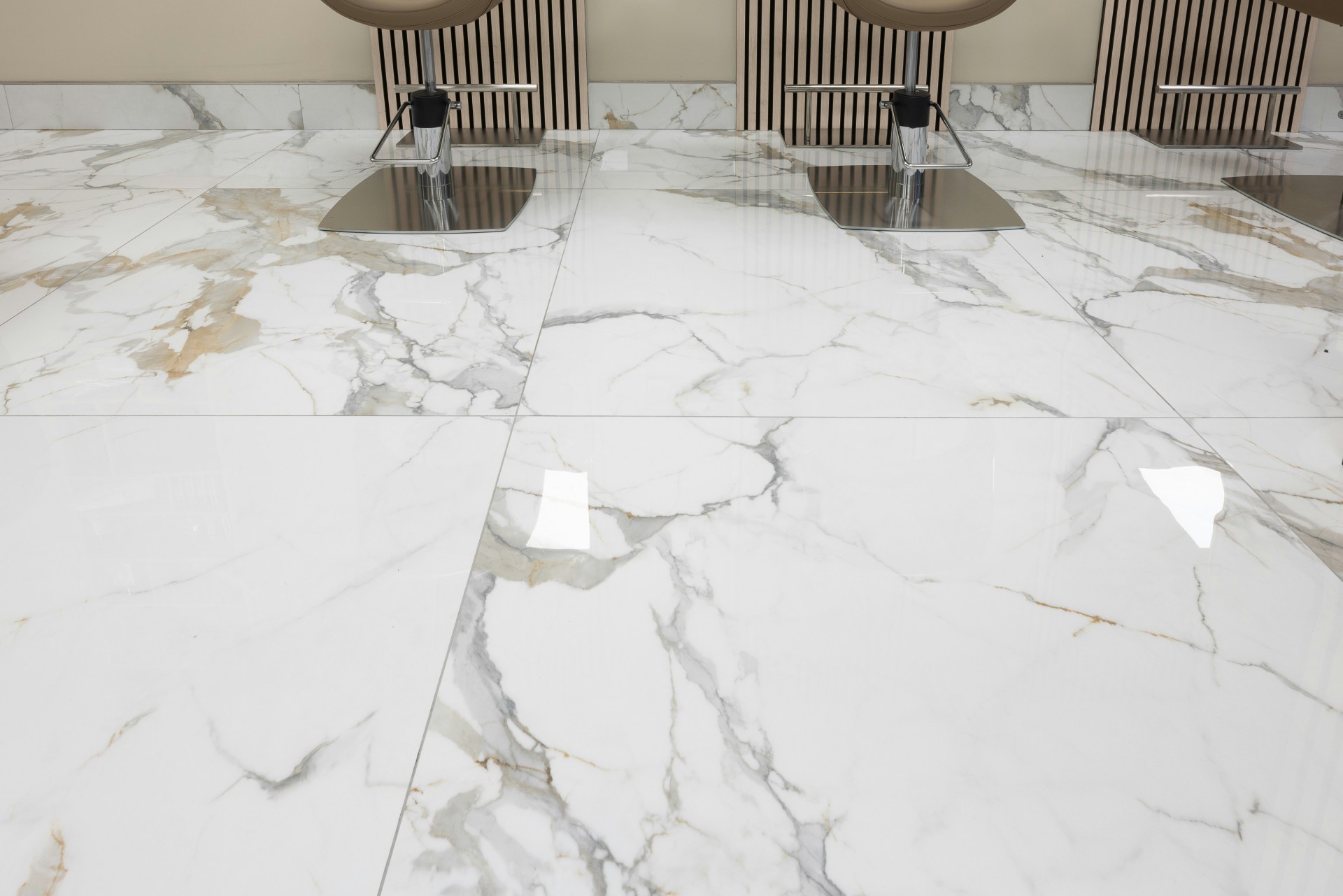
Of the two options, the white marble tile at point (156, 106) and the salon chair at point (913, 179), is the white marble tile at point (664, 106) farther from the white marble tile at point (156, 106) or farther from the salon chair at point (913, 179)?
the white marble tile at point (156, 106)

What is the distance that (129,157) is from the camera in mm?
3238

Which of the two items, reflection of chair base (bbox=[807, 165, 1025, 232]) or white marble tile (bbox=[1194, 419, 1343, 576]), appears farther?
reflection of chair base (bbox=[807, 165, 1025, 232])

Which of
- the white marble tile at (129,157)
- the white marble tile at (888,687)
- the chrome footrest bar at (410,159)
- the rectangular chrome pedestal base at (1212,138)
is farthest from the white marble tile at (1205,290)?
the white marble tile at (129,157)

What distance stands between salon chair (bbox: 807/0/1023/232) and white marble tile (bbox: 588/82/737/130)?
73 cm

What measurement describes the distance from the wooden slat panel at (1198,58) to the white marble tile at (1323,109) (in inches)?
2.2

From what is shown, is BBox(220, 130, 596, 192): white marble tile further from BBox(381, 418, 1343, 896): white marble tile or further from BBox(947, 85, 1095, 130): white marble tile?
BBox(381, 418, 1343, 896): white marble tile

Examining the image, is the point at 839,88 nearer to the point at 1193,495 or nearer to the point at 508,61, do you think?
the point at 508,61

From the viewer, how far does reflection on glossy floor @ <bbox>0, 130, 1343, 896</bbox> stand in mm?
896

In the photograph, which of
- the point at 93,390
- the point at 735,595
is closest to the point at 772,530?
the point at 735,595

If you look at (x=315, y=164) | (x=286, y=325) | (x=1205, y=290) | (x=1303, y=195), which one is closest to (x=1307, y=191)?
A: (x=1303, y=195)

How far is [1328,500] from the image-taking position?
1364mm

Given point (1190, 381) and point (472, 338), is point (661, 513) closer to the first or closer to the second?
point (472, 338)

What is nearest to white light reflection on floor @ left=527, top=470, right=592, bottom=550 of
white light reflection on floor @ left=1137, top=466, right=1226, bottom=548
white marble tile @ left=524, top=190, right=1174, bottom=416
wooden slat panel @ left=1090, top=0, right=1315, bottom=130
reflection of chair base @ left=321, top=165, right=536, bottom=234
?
white marble tile @ left=524, top=190, right=1174, bottom=416

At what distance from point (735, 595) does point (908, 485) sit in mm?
333
